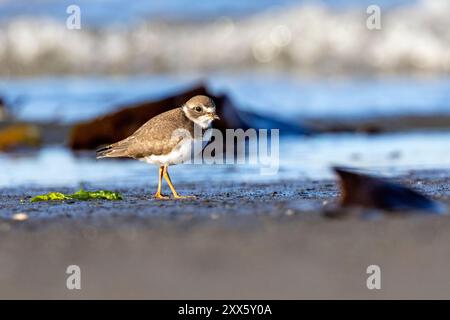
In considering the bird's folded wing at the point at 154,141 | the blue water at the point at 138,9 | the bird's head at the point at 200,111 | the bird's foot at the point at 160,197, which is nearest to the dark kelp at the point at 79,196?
the bird's foot at the point at 160,197

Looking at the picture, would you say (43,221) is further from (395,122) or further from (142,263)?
(395,122)

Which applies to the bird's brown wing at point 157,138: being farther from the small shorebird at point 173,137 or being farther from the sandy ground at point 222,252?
the sandy ground at point 222,252

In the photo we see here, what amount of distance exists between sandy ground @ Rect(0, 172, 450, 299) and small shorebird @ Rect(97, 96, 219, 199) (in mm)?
798

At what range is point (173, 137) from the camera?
20.3 ft

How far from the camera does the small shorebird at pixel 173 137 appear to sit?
6180 millimetres

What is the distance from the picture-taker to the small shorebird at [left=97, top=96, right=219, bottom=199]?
20.3 feet

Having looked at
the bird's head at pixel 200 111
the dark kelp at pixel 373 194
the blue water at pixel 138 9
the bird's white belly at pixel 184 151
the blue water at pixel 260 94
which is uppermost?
the blue water at pixel 138 9

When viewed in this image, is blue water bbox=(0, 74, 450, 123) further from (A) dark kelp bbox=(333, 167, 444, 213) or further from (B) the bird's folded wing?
(A) dark kelp bbox=(333, 167, 444, 213)

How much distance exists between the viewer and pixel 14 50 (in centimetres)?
2022

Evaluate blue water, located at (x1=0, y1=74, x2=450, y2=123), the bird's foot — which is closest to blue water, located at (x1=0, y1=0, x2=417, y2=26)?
blue water, located at (x1=0, y1=74, x2=450, y2=123)

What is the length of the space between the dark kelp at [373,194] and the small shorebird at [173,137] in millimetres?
1576

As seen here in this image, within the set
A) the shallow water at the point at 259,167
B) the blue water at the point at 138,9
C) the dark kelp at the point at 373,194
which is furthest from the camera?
the blue water at the point at 138,9

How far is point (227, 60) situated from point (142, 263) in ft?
52.2

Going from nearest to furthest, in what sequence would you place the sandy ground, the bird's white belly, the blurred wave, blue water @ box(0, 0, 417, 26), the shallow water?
the sandy ground, the bird's white belly, the shallow water, the blurred wave, blue water @ box(0, 0, 417, 26)
